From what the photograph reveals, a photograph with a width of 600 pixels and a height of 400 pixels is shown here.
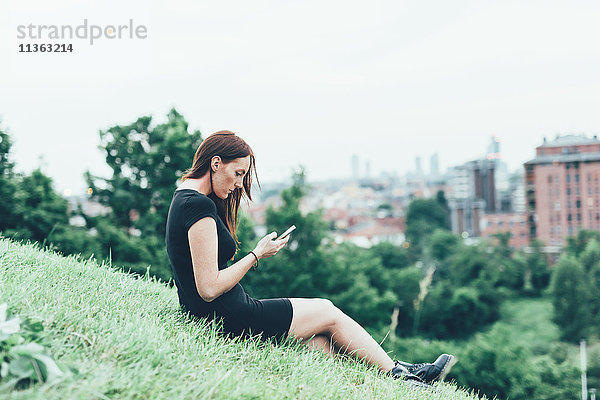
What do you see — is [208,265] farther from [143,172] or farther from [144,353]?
[143,172]

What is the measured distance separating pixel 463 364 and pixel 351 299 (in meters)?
4.17

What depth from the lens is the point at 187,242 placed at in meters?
2.58

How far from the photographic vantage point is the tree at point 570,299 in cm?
3006

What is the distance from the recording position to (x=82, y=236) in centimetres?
1295

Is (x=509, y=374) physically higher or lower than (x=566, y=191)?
lower

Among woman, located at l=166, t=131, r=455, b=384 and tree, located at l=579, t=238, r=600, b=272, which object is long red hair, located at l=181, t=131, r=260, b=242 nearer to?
woman, located at l=166, t=131, r=455, b=384

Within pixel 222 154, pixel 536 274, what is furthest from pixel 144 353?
pixel 536 274

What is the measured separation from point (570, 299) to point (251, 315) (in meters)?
32.7

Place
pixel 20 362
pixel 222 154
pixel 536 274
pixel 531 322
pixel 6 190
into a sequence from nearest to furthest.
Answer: pixel 20 362
pixel 222 154
pixel 6 190
pixel 531 322
pixel 536 274

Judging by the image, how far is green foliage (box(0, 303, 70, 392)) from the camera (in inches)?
64.2

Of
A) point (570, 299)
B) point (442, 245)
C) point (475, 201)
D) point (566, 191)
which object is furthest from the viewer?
point (475, 201)

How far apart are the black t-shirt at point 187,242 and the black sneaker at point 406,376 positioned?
1024mm

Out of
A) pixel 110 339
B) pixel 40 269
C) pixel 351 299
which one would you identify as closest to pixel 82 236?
pixel 351 299

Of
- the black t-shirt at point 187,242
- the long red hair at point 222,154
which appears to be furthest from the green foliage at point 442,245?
the black t-shirt at point 187,242
